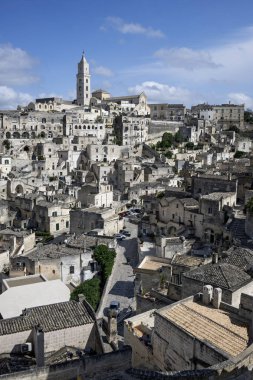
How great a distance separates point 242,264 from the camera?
20.3 metres

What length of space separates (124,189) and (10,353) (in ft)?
135

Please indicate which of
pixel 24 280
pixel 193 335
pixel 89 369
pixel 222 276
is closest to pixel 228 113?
pixel 24 280

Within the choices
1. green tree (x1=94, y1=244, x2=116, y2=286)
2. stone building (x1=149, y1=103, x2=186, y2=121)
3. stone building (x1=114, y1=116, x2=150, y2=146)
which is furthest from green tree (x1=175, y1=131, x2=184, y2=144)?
green tree (x1=94, y1=244, x2=116, y2=286)

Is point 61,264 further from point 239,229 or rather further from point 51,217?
point 51,217

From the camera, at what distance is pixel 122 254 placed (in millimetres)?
33156

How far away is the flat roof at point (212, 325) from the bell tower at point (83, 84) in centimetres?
10784

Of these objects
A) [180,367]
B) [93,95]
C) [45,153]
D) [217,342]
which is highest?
[93,95]

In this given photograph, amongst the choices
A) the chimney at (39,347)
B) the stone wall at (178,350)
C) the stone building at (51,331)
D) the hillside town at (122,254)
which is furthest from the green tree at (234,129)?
the stone wall at (178,350)

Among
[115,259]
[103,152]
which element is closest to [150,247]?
[115,259]

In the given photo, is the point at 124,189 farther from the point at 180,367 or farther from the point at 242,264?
the point at 180,367

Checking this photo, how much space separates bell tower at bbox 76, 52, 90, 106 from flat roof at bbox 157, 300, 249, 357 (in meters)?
108

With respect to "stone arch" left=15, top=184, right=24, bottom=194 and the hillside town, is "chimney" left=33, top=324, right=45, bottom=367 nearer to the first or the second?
the hillside town

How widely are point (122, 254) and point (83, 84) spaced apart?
9226cm

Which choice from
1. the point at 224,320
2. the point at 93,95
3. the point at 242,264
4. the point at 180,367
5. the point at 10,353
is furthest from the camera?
the point at 93,95
